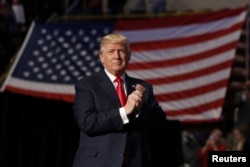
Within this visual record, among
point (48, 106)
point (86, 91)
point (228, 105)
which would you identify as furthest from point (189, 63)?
point (86, 91)

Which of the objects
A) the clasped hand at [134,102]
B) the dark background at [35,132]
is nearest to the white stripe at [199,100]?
the dark background at [35,132]

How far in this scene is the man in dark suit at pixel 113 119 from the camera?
486cm

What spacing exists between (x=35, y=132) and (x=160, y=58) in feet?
12.2

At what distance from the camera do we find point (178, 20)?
13.1 meters

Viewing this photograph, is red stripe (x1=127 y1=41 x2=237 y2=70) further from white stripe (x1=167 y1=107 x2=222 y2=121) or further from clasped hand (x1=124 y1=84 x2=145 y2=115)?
clasped hand (x1=124 y1=84 x2=145 y2=115)

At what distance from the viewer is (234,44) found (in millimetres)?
12797

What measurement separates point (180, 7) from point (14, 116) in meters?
7.10

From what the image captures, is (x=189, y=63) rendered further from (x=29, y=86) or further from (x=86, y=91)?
(x=86, y=91)

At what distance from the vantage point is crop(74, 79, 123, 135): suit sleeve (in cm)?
484

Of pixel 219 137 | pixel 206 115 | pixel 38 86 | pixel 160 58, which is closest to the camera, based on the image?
pixel 219 137

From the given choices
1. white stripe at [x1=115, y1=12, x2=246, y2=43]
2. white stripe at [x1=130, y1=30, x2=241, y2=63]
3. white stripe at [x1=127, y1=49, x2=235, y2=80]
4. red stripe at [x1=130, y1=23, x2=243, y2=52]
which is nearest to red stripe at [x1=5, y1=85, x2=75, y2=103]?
white stripe at [x1=127, y1=49, x2=235, y2=80]

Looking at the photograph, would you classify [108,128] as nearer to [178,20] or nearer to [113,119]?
[113,119]
